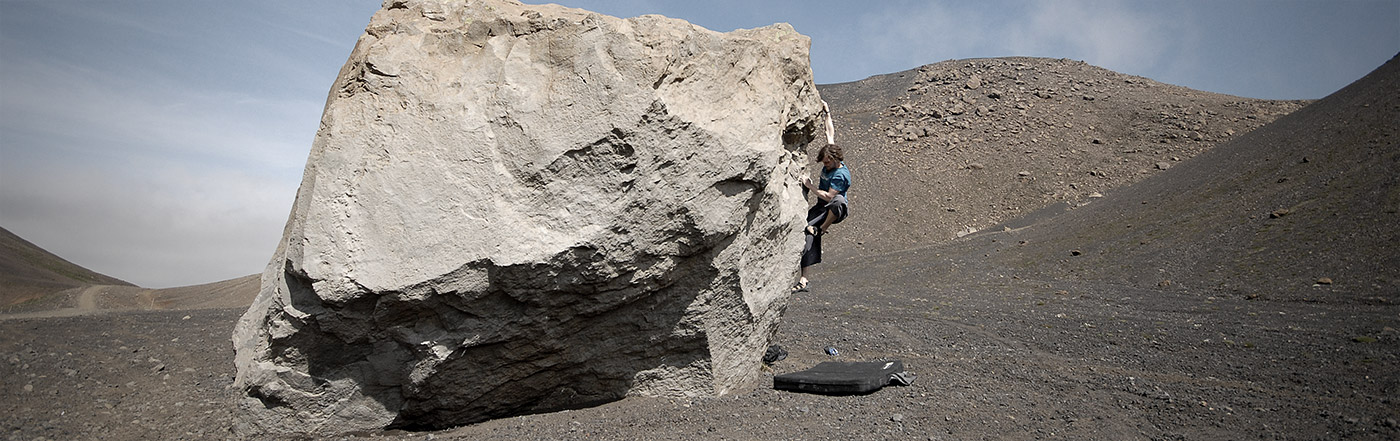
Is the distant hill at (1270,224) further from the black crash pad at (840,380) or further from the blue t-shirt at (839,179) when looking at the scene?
the black crash pad at (840,380)

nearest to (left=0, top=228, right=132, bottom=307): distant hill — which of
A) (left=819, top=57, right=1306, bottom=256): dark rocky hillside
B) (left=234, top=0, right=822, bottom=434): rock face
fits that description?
(left=234, top=0, right=822, bottom=434): rock face

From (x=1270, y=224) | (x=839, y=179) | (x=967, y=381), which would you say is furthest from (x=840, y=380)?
(x=1270, y=224)

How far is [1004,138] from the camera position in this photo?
1110 inches

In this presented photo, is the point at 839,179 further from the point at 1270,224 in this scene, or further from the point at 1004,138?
the point at 1004,138

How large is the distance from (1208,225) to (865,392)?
12.3m

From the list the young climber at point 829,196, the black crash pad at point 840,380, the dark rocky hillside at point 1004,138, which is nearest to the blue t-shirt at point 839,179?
the young climber at point 829,196

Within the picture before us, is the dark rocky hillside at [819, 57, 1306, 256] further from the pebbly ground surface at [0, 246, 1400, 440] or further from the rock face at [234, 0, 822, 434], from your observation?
the rock face at [234, 0, 822, 434]

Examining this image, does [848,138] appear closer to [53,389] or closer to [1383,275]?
[1383,275]

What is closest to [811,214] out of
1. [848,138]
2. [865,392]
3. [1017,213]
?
[865,392]

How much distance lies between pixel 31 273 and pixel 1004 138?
29276 mm

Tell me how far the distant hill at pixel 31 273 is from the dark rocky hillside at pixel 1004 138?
1852 cm

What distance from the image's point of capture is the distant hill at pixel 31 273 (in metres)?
13.6

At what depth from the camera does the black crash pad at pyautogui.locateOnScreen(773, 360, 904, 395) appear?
513 cm

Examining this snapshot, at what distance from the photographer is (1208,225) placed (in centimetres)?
1388
